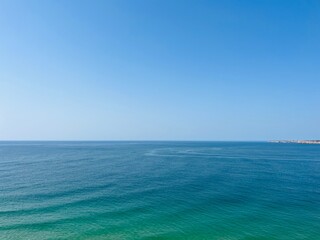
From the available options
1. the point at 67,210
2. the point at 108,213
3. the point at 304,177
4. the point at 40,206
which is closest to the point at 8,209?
the point at 40,206

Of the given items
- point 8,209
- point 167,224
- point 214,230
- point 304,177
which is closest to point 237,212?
point 214,230

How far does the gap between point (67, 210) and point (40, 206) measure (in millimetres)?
4443

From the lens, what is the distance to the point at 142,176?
176ft

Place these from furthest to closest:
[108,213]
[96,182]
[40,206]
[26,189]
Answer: [96,182]
[26,189]
[40,206]
[108,213]

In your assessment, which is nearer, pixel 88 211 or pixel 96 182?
pixel 88 211

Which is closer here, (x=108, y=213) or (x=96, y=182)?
(x=108, y=213)

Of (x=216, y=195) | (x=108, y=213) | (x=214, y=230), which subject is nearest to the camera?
(x=214, y=230)

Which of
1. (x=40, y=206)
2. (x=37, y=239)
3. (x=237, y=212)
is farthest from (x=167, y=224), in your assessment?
(x=40, y=206)

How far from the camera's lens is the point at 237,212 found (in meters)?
29.9

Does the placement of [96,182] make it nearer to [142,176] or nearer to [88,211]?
[142,176]

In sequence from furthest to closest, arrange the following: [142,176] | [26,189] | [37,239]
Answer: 1. [142,176]
2. [26,189]
3. [37,239]

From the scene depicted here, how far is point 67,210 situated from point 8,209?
315 inches

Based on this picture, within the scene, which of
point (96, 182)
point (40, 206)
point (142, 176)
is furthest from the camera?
point (142, 176)

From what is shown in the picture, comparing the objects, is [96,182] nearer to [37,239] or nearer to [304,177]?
[37,239]
